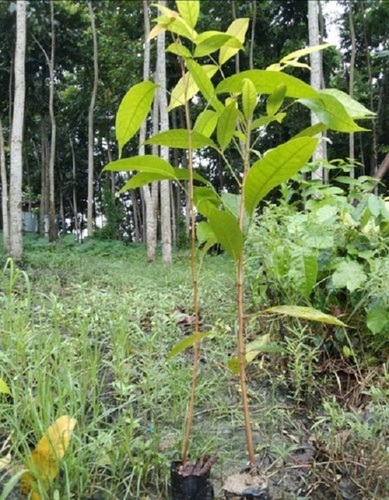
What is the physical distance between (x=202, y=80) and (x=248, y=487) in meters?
0.80

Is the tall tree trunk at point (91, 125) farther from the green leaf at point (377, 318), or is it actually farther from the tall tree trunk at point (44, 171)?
the green leaf at point (377, 318)

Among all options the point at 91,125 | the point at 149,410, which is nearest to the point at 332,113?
the point at 149,410

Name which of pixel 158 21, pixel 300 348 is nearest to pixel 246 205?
pixel 158 21

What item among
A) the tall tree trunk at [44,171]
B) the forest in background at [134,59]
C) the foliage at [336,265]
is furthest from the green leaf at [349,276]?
the tall tree trunk at [44,171]

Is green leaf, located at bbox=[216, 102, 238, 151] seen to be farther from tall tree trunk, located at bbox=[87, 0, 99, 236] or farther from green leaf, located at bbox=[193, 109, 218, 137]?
tall tree trunk, located at bbox=[87, 0, 99, 236]

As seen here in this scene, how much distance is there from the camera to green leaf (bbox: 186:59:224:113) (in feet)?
3.00

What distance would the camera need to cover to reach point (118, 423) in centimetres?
128

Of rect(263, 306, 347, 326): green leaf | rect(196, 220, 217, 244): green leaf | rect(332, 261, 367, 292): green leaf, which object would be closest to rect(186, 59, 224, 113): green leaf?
rect(196, 220, 217, 244): green leaf

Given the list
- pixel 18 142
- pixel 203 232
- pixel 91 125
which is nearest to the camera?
pixel 203 232

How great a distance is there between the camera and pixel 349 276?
5.43 feet

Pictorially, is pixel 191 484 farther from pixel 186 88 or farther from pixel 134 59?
pixel 134 59

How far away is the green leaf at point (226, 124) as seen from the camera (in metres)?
0.94

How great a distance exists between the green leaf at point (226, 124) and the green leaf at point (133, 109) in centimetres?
15

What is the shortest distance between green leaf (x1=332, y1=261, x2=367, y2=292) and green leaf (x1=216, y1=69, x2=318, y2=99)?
886 millimetres
